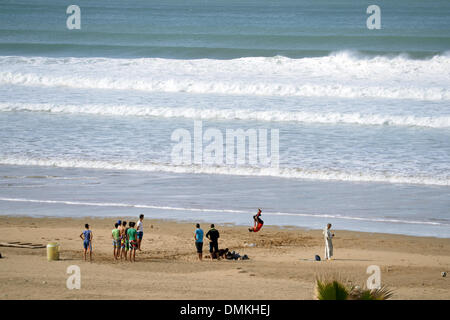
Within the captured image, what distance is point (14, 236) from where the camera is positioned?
18.0 metres

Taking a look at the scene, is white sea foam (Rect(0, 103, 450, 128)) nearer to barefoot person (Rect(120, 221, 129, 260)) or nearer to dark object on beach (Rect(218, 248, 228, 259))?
dark object on beach (Rect(218, 248, 228, 259))

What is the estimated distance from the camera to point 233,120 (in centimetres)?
3272

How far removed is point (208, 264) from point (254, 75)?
2719 cm

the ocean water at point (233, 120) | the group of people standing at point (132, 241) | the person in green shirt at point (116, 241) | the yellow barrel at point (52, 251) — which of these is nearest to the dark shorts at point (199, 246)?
the group of people standing at point (132, 241)

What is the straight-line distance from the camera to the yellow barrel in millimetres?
15898

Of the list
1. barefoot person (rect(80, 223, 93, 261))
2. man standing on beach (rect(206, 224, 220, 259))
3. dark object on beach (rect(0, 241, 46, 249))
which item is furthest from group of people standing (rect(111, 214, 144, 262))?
dark object on beach (rect(0, 241, 46, 249))

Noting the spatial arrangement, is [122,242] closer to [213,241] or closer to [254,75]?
[213,241]

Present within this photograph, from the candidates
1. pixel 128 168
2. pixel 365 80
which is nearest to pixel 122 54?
pixel 365 80

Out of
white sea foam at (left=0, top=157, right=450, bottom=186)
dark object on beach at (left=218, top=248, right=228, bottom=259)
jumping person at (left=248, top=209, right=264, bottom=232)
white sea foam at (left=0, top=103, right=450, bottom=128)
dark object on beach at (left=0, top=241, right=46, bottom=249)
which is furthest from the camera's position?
white sea foam at (left=0, top=103, right=450, bottom=128)

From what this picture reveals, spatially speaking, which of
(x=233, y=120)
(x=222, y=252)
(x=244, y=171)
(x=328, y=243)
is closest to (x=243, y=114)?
(x=233, y=120)

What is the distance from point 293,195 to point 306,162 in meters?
3.41

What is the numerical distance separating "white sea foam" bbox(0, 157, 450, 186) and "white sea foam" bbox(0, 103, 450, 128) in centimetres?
855

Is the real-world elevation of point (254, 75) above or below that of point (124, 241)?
above

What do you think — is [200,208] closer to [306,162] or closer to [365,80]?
[306,162]
